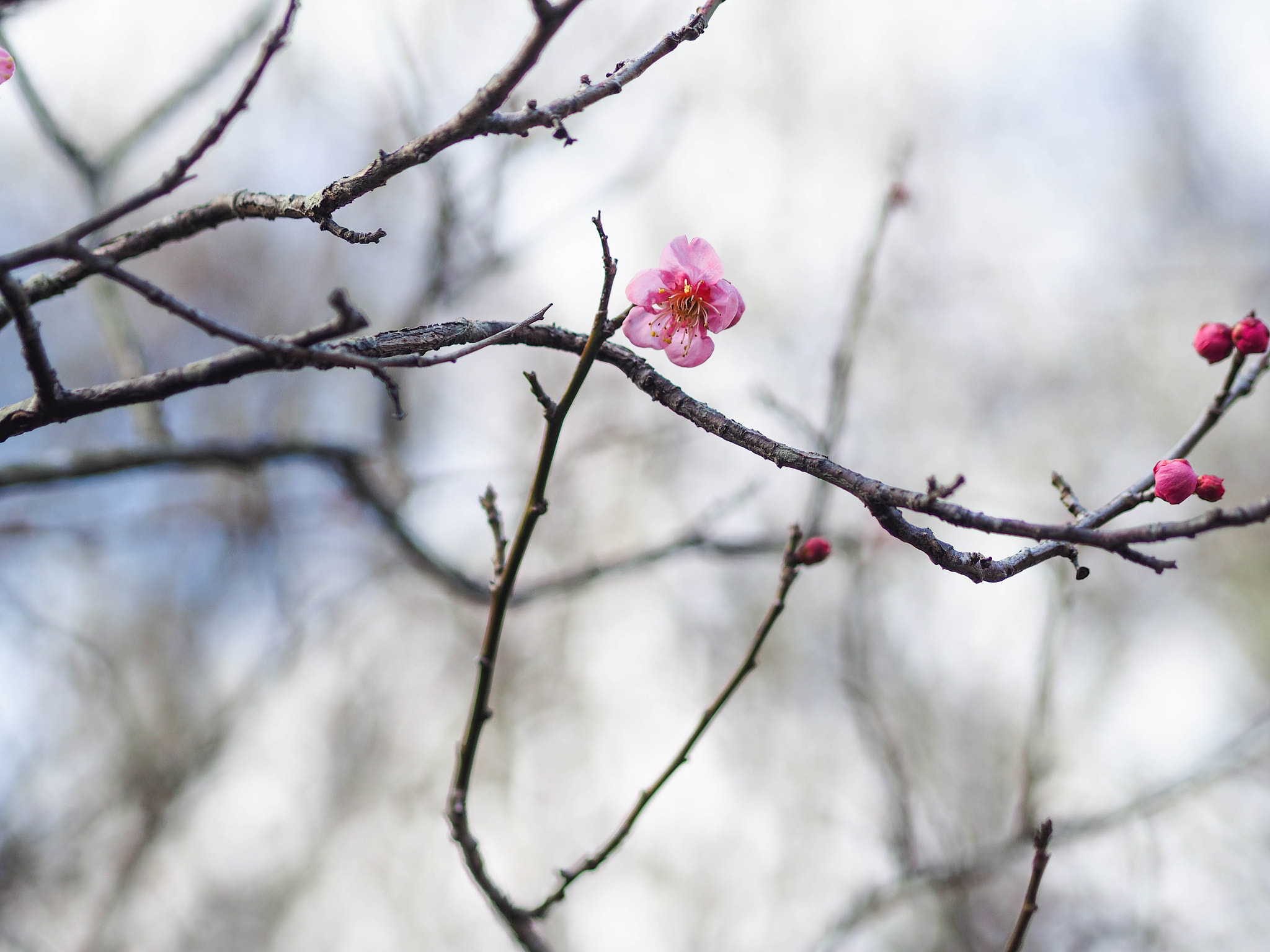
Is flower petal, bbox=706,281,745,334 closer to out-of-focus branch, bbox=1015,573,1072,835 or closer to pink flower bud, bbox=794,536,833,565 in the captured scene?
pink flower bud, bbox=794,536,833,565

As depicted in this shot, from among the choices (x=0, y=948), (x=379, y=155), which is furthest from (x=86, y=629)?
(x=379, y=155)

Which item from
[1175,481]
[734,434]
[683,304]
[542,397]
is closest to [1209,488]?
[1175,481]

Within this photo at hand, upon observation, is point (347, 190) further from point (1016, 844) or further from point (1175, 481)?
point (1016, 844)

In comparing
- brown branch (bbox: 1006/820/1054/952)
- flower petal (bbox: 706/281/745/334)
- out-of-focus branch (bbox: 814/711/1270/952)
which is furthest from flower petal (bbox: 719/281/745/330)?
out-of-focus branch (bbox: 814/711/1270/952)

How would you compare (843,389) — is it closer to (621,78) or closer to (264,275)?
(621,78)

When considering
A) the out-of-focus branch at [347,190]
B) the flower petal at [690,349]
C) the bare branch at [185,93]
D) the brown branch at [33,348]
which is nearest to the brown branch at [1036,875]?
the flower petal at [690,349]

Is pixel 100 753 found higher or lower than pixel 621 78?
higher
